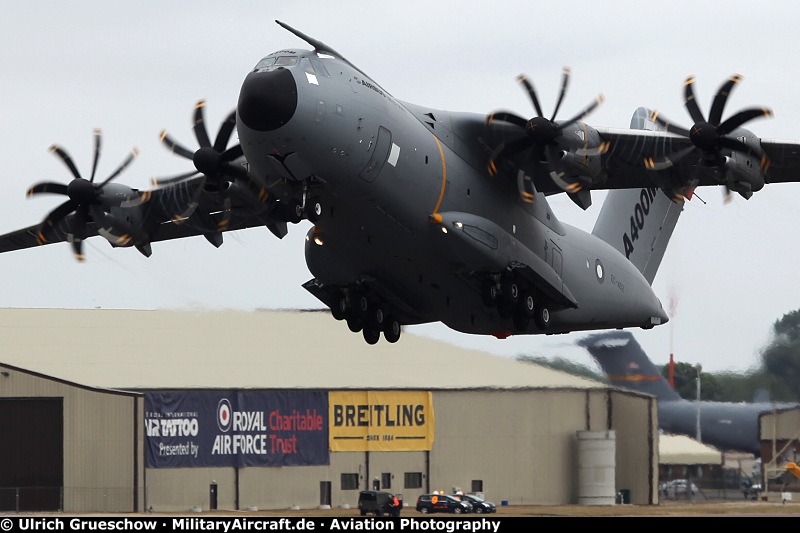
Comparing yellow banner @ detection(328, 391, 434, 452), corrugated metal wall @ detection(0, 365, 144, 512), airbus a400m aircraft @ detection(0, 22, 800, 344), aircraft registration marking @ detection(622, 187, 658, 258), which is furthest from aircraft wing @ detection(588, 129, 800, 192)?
corrugated metal wall @ detection(0, 365, 144, 512)

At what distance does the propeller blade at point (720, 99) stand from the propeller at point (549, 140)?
205 centimetres

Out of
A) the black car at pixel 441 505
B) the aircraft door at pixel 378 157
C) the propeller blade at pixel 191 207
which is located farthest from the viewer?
the black car at pixel 441 505

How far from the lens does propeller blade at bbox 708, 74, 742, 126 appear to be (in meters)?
24.8

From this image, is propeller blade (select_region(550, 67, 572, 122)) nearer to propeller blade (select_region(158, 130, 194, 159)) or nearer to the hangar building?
propeller blade (select_region(158, 130, 194, 159))

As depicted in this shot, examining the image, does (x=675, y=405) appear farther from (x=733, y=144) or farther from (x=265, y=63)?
(x=265, y=63)

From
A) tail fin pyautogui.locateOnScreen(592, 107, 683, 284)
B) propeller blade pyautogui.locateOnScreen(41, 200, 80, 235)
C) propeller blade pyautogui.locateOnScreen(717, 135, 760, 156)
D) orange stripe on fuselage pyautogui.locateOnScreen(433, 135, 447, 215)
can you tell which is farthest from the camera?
tail fin pyautogui.locateOnScreen(592, 107, 683, 284)

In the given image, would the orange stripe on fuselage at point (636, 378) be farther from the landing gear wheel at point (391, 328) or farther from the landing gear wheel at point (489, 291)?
the landing gear wheel at point (489, 291)

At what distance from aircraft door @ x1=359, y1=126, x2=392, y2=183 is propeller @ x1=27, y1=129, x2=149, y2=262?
19.5ft

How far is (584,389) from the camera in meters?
43.3

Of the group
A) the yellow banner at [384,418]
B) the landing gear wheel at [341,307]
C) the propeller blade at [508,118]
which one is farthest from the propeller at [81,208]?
the yellow banner at [384,418]

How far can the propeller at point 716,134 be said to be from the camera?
24.8 m

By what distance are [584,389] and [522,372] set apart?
1982 millimetres

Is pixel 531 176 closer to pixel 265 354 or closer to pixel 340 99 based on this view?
pixel 340 99
